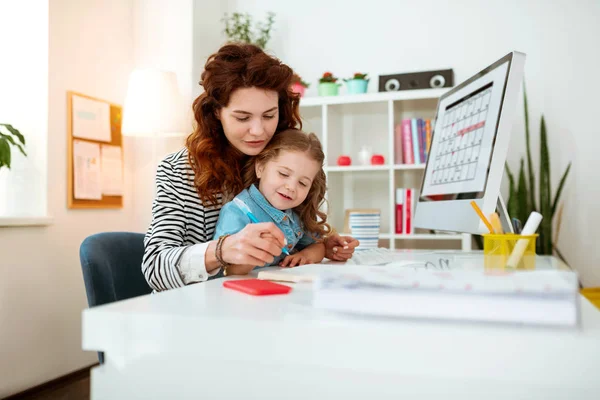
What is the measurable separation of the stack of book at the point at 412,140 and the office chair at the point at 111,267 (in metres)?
2.04

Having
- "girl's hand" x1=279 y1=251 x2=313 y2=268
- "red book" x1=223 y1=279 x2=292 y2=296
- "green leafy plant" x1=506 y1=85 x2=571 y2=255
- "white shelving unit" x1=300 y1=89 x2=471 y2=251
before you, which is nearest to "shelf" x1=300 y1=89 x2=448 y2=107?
"white shelving unit" x1=300 y1=89 x2=471 y2=251

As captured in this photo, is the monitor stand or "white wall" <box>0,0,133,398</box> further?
"white wall" <box>0,0,133,398</box>

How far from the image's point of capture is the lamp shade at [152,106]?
10.5ft

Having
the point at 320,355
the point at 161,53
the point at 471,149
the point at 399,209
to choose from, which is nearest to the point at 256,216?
the point at 471,149

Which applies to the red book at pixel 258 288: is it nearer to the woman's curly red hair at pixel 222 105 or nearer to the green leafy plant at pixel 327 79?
the woman's curly red hair at pixel 222 105

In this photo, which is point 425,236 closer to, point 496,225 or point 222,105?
point 222,105

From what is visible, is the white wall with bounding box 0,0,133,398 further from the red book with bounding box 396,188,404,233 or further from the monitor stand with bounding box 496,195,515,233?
the monitor stand with bounding box 496,195,515,233

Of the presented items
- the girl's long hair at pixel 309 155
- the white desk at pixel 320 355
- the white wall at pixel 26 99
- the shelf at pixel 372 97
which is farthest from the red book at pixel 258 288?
the shelf at pixel 372 97

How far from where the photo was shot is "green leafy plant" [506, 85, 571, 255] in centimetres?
310

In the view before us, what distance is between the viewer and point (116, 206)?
3492 mm

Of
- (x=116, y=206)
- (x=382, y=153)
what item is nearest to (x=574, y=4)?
(x=382, y=153)

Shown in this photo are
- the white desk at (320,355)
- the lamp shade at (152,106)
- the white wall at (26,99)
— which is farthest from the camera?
the lamp shade at (152,106)

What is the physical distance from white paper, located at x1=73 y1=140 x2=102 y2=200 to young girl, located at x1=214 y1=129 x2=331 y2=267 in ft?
6.20

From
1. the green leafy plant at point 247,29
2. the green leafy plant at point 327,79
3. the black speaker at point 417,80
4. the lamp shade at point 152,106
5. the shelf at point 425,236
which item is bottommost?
the shelf at point 425,236
